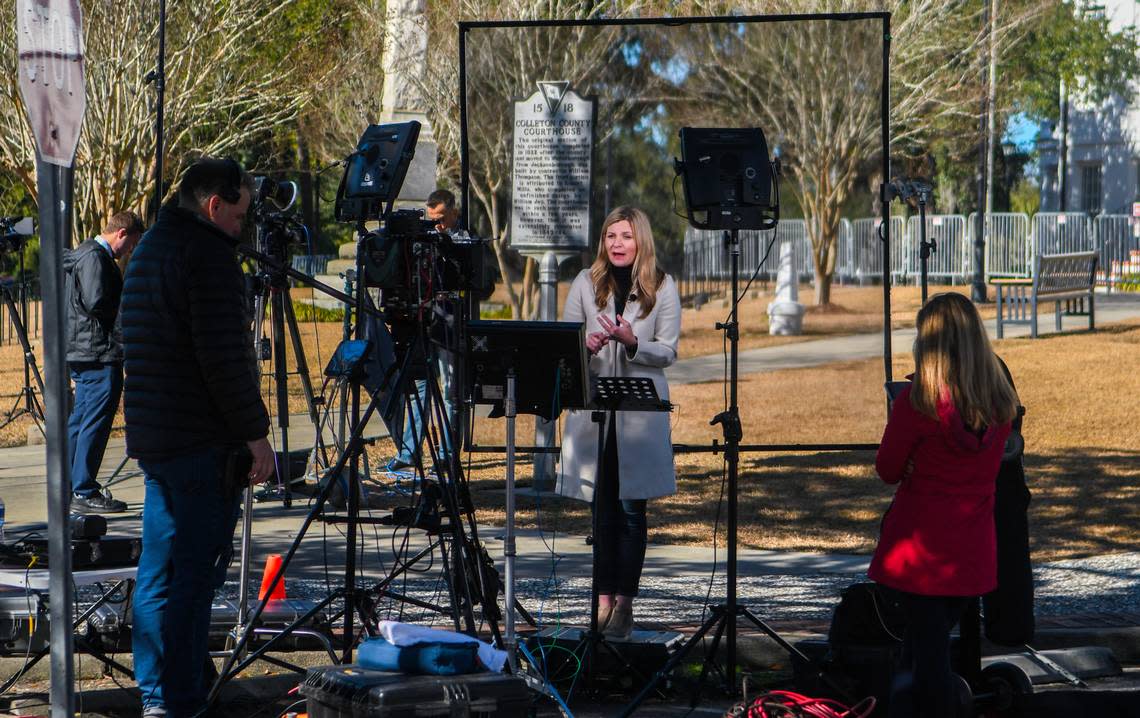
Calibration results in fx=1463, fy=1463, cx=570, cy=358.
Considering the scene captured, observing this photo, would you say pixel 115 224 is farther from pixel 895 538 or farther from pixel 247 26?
pixel 247 26

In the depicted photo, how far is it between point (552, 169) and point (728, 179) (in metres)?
3.34

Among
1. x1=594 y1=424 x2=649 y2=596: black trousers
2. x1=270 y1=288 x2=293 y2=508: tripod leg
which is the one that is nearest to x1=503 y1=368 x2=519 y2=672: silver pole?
x1=594 y1=424 x2=649 y2=596: black trousers

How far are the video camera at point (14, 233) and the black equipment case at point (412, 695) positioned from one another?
6.35m

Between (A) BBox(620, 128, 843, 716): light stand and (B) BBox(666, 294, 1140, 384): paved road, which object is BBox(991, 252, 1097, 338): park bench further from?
(A) BBox(620, 128, 843, 716): light stand

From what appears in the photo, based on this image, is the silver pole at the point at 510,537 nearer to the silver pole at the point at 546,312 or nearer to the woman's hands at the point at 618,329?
the woman's hands at the point at 618,329

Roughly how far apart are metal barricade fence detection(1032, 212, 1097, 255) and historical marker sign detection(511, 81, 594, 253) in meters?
26.3

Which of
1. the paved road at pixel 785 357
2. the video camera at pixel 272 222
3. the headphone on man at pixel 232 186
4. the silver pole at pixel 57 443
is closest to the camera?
the silver pole at pixel 57 443

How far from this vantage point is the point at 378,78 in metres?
27.2

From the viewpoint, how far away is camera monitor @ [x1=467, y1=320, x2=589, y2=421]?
19.2 ft

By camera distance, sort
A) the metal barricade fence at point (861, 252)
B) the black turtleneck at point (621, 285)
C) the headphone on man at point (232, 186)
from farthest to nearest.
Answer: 1. the metal barricade fence at point (861, 252)
2. the black turtleneck at point (621, 285)
3. the headphone on man at point (232, 186)

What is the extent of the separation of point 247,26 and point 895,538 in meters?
18.1

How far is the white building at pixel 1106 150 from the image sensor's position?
4512 centimetres

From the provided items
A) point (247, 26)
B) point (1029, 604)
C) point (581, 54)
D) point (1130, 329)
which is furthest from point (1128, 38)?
point (1029, 604)

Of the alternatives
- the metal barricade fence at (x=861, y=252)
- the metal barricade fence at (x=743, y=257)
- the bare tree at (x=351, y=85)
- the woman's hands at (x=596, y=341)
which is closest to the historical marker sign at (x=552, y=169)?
the metal barricade fence at (x=743, y=257)
